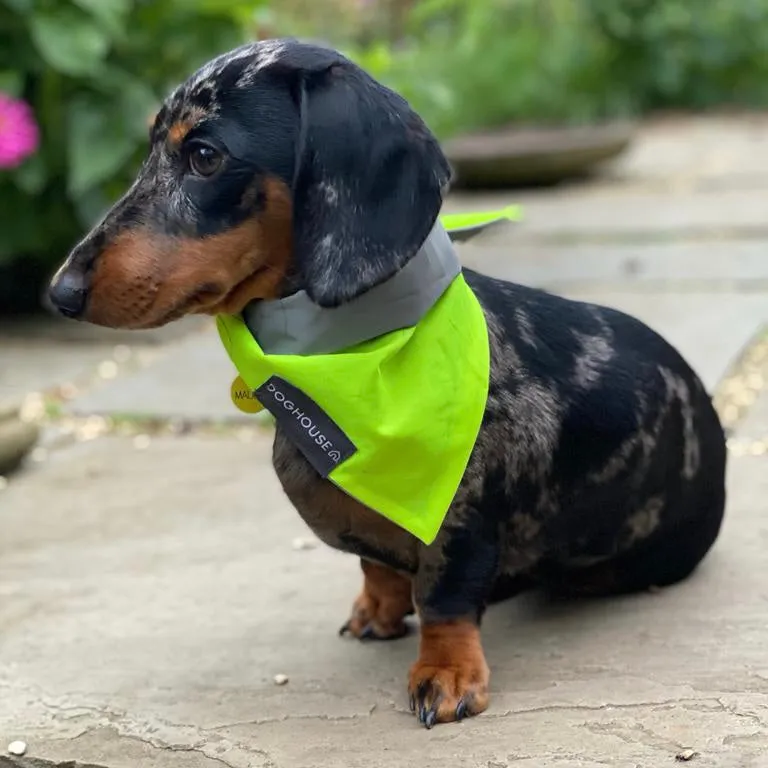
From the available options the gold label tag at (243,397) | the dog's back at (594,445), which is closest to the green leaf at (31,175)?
the gold label tag at (243,397)

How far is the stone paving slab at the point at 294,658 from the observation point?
2309 mm

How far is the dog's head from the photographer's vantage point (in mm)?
2174

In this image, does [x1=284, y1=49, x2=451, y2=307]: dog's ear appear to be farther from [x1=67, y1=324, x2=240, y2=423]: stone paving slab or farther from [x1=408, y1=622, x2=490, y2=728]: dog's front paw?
[x1=67, y1=324, x2=240, y2=423]: stone paving slab

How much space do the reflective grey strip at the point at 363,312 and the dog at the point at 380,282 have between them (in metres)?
0.05

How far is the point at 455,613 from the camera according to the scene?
8.06 feet

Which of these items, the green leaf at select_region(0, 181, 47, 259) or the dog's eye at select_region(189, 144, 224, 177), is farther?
the green leaf at select_region(0, 181, 47, 259)

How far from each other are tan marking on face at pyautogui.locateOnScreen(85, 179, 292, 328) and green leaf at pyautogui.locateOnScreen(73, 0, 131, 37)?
3.47m

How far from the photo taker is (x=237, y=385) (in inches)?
102

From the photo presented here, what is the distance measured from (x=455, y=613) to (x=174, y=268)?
854mm

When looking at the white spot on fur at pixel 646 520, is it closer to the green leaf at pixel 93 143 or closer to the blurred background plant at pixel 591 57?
the green leaf at pixel 93 143

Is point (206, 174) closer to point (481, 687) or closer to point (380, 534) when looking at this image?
point (380, 534)

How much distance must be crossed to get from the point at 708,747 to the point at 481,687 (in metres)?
0.45

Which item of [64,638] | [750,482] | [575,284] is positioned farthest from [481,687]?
[575,284]

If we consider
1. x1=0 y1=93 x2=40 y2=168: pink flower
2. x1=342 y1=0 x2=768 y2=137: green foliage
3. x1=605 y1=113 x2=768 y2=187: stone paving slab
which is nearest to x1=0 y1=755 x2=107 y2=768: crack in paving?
x1=0 y1=93 x2=40 y2=168: pink flower
